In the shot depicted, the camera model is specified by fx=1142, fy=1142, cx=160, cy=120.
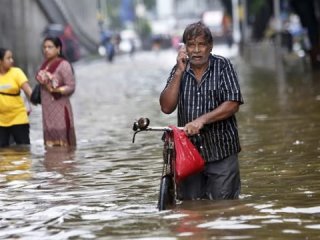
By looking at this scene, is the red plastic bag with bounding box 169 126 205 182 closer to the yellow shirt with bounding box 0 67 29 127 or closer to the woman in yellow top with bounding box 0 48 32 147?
the woman in yellow top with bounding box 0 48 32 147

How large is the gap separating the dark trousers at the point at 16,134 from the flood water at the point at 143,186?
0.15 meters

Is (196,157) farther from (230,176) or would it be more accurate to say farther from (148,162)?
(148,162)

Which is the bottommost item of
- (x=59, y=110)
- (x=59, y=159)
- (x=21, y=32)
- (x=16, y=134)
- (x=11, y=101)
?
(x=59, y=159)

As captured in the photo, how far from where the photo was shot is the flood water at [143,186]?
8.53 meters

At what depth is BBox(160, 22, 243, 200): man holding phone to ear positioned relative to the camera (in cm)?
883

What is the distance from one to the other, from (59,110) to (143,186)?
142 inches

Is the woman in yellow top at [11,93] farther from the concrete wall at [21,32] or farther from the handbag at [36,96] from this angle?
the concrete wall at [21,32]

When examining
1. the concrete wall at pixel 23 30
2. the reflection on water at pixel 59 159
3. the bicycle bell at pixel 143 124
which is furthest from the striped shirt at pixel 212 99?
the concrete wall at pixel 23 30

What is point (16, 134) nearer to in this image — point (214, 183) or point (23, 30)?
point (214, 183)

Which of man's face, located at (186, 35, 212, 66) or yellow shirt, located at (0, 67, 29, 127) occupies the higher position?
man's face, located at (186, 35, 212, 66)

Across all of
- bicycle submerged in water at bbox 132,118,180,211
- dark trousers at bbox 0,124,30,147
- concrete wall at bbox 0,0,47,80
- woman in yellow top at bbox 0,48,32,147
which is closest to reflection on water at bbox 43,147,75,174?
dark trousers at bbox 0,124,30,147

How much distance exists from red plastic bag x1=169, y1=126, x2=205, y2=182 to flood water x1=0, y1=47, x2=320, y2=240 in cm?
37

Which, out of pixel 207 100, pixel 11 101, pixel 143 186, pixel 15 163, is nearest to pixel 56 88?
pixel 11 101

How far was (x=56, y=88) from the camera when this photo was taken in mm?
14555
